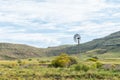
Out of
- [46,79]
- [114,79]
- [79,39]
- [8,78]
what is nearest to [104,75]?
[114,79]

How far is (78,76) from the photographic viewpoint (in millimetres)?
47281

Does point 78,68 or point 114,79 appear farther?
point 78,68

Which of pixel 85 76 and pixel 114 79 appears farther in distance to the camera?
pixel 85 76

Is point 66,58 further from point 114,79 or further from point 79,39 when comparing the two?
point 114,79

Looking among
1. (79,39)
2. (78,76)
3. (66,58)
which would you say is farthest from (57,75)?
(79,39)

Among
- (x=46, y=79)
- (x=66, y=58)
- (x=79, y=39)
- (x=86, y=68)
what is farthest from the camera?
(x=79, y=39)

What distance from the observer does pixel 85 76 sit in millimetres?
47250

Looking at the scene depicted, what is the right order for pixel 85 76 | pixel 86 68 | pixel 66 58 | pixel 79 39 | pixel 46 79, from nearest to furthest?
pixel 46 79, pixel 85 76, pixel 86 68, pixel 66 58, pixel 79 39

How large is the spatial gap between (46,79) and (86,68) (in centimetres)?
1821

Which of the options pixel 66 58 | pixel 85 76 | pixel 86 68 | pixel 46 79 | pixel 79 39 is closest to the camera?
pixel 46 79

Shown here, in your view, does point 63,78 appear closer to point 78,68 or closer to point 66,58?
point 78,68

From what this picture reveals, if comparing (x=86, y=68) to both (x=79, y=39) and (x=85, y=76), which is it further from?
(x=79, y=39)

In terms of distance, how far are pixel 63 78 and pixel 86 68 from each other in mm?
16155

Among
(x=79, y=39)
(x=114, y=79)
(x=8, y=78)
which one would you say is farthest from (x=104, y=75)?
(x=79, y=39)
